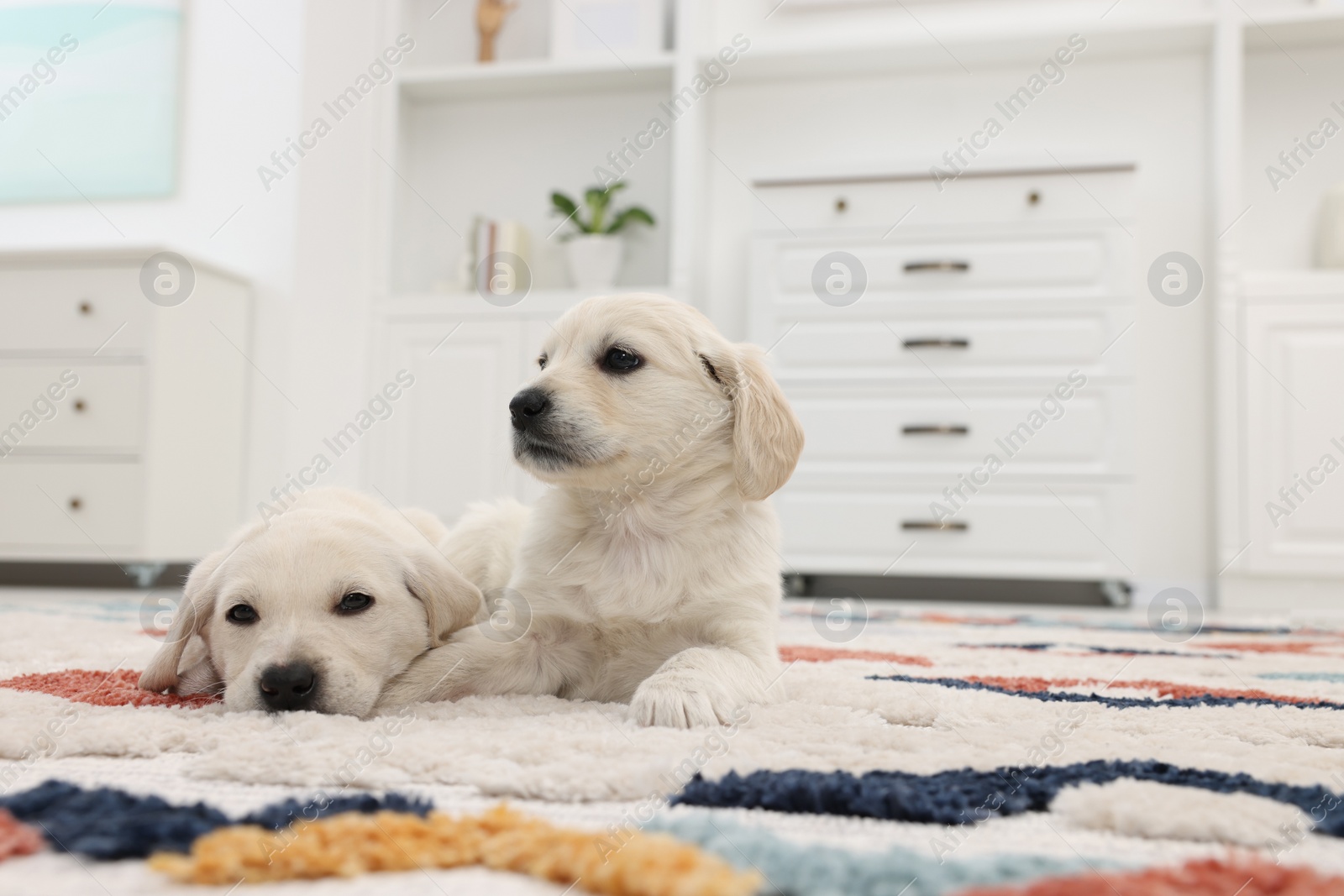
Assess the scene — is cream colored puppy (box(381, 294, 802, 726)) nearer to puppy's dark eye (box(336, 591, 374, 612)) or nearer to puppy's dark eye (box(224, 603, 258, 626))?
puppy's dark eye (box(336, 591, 374, 612))

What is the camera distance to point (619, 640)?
1536 mm

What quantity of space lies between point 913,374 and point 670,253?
4.97 feet

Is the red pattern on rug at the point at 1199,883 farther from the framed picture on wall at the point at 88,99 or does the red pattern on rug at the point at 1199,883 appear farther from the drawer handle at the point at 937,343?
the framed picture on wall at the point at 88,99

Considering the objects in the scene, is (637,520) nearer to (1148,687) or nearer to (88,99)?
(1148,687)

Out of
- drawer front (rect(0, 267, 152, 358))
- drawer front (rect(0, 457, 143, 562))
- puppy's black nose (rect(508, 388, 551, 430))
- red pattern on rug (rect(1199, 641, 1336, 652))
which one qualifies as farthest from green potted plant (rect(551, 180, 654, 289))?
puppy's black nose (rect(508, 388, 551, 430))

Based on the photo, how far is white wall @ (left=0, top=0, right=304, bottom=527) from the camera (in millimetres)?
4750

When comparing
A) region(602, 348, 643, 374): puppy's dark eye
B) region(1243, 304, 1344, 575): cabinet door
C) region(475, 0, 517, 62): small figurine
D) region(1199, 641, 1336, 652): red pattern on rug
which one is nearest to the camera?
region(602, 348, 643, 374): puppy's dark eye

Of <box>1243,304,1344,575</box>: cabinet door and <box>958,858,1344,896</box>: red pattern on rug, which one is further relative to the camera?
<box>1243,304,1344,575</box>: cabinet door

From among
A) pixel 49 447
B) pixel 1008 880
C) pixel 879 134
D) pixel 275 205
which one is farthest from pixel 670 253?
pixel 1008 880

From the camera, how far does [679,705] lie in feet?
3.98

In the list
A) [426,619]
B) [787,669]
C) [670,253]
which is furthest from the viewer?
[670,253]

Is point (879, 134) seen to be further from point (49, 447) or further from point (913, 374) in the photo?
point (49, 447)

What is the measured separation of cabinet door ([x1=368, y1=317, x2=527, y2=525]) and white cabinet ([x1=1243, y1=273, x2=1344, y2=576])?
3.22 m

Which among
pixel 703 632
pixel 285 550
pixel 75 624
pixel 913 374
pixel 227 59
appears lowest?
pixel 75 624
